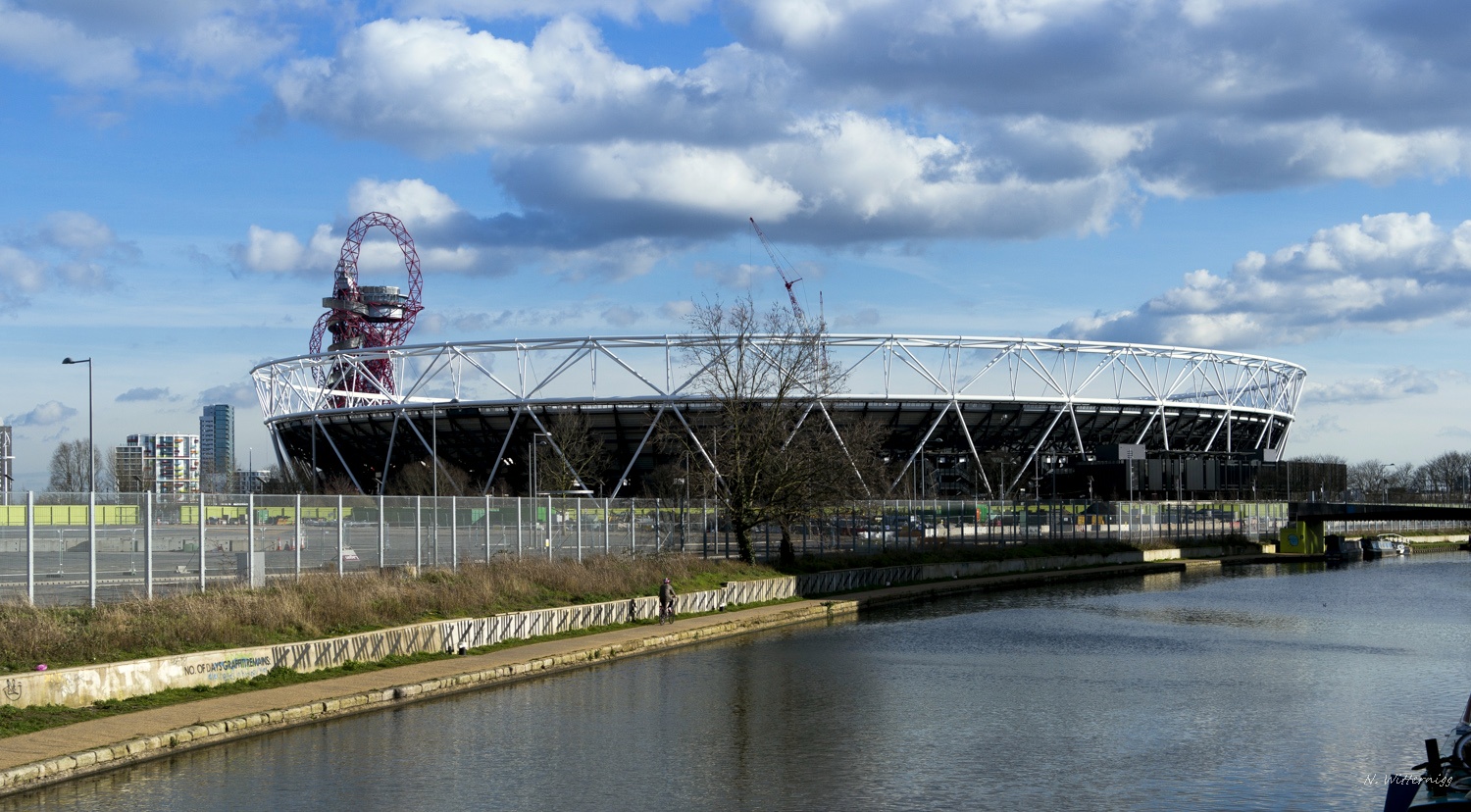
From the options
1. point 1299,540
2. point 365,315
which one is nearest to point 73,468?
point 365,315

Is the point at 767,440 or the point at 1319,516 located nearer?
the point at 767,440

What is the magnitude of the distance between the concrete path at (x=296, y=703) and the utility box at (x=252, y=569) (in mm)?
3993

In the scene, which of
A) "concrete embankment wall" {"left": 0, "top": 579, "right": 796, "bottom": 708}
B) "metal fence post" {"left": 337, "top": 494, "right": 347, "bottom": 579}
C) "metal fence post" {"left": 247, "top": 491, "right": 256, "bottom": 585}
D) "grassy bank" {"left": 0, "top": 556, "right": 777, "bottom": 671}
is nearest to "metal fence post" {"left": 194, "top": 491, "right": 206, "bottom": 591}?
"grassy bank" {"left": 0, "top": 556, "right": 777, "bottom": 671}

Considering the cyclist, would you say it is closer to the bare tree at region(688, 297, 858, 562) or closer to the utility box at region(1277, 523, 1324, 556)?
the bare tree at region(688, 297, 858, 562)

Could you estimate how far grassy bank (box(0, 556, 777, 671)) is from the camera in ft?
64.7

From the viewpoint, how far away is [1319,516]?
87125 mm

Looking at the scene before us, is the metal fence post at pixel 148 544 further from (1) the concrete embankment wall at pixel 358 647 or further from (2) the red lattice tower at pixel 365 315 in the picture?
(2) the red lattice tower at pixel 365 315

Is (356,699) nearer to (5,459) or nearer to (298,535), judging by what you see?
(298,535)

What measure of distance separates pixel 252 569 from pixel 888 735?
1365cm

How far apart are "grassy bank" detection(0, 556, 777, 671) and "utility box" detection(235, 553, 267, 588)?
0.52 meters

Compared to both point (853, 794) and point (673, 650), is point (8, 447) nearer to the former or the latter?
point (673, 650)

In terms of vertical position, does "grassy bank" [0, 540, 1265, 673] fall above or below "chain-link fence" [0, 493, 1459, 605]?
below

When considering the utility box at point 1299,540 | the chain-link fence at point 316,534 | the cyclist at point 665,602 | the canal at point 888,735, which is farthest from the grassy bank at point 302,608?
the utility box at point 1299,540

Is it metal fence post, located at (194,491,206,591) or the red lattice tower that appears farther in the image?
the red lattice tower
